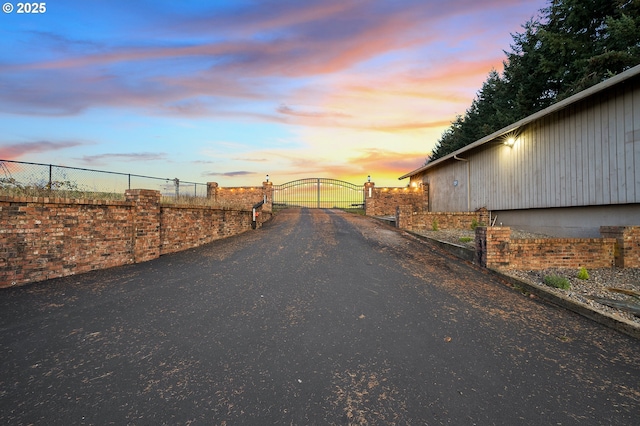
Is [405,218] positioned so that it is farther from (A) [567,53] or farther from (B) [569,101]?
(A) [567,53]

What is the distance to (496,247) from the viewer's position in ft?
22.9

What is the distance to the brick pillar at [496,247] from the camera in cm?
692

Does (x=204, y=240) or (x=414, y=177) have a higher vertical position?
(x=414, y=177)

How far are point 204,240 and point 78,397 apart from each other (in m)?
8.52

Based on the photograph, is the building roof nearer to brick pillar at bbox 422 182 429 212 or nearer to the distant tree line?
the distant tree line

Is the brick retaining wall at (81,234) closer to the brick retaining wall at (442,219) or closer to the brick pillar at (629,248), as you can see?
the brick retaining wall at (442,219)

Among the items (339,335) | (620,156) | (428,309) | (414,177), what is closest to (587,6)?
(620,156)

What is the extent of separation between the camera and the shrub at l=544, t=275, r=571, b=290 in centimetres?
548

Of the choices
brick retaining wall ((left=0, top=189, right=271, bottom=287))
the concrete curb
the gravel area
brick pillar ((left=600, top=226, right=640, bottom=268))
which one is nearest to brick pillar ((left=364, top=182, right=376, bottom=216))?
the concrete curb

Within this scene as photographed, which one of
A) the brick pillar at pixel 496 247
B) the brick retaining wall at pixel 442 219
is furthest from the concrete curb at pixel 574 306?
the brick retaining wall at pixel 442 219

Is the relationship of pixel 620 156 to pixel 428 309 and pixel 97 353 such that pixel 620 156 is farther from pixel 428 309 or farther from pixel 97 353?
pixel 97 353

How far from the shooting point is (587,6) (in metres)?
14.0

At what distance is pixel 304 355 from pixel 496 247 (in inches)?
223

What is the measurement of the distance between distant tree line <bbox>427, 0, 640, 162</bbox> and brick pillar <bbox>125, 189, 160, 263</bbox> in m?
16.1
